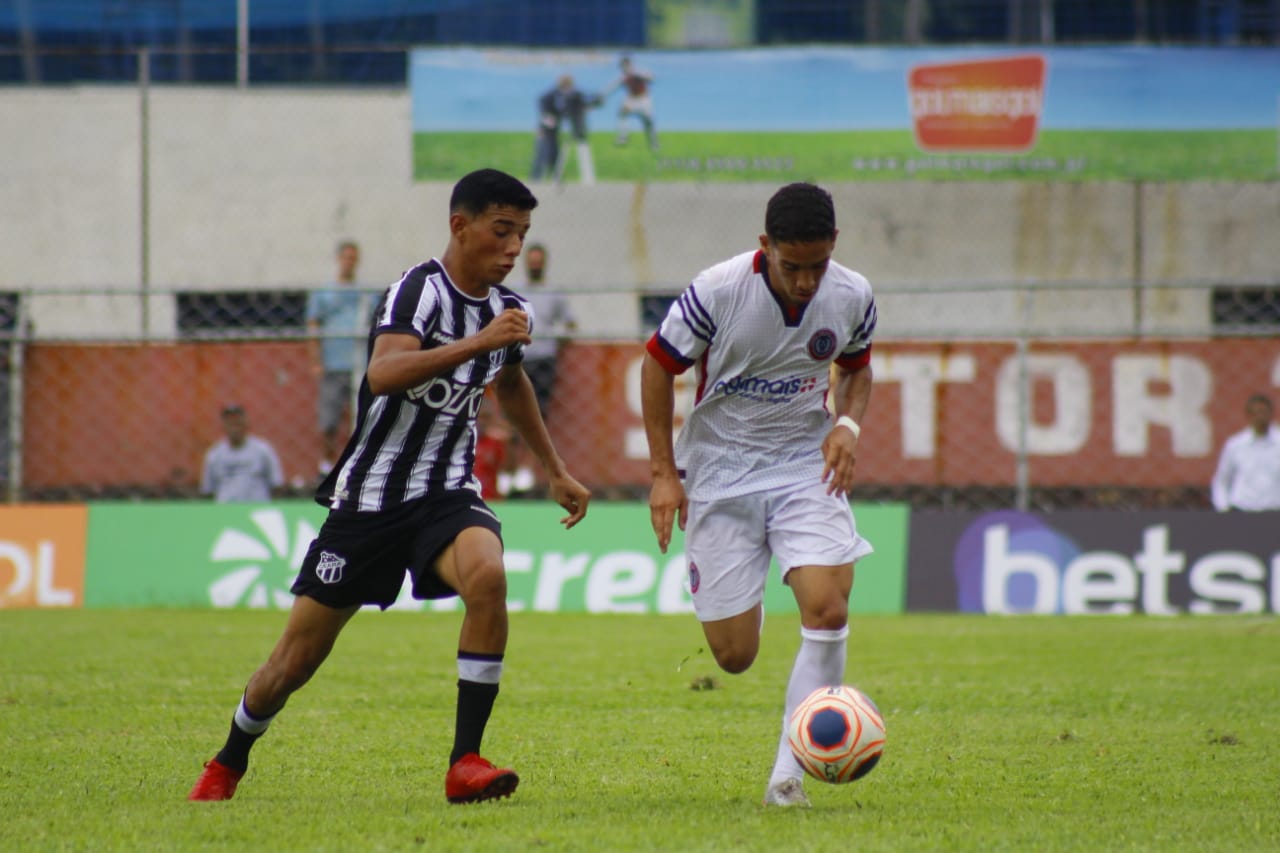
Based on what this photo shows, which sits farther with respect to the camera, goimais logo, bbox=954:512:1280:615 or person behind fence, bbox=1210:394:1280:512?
person behind fence, bbox=1210:394:1280:512

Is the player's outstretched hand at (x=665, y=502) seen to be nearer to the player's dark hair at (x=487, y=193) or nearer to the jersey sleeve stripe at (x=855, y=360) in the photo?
the jersey sleeve stripe at (x=855, y=360)

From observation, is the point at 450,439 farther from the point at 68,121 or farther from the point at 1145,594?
the point at 68,121

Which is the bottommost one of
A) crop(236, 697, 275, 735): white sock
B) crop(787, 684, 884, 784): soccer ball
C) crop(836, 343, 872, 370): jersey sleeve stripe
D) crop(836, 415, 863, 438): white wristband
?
crop(236, 697, 275, 735): white sock

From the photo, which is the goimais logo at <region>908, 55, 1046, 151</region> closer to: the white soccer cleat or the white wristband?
the white wristband

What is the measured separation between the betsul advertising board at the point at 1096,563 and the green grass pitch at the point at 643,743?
136 cm

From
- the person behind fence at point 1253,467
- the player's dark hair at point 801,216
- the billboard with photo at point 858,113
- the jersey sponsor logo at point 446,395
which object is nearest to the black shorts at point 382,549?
the jersey sponsor logo at point 446,395

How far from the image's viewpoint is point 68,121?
19.3m

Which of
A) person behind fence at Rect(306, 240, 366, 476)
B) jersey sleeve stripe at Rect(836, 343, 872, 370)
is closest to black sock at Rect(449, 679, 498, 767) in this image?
jersey sleeve stripe at Rect(836, 343, 872, 370)

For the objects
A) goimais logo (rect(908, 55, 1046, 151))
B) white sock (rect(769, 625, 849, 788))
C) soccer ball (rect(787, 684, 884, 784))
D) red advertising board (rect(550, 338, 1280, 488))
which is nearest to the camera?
soccer ball (rect(787, 684, 884, 784))

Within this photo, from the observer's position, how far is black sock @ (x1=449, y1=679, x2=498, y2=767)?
5.69 meters

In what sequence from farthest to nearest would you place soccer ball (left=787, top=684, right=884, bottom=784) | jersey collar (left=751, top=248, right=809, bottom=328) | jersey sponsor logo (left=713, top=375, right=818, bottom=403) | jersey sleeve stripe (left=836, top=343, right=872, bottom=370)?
jersey sleeve stripe (left=836, top=343, right=872, bottom=370), jersey sponsor logo (left=713, top=375, right=818, bottom=403), jersey collar (left=751, top=248, right=809, bottom=328), soccer ball (left=787, top=684, right=884, bottom=784)

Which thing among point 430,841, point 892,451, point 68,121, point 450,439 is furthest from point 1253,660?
point 68,121

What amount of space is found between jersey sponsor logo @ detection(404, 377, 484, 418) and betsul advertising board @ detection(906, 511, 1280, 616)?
817cm

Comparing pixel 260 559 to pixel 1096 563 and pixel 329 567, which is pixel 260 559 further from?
pixel 329 567
